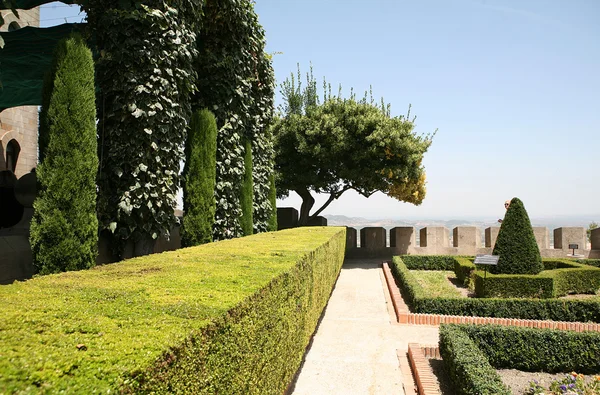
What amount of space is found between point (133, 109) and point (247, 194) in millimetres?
5093

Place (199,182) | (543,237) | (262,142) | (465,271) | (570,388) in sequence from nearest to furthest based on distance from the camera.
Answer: (570,388) < (199,182) < (465,271) < (262,142) < (543,237)

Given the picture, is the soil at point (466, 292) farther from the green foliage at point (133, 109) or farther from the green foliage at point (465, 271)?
the green foliage at point (133, 109)

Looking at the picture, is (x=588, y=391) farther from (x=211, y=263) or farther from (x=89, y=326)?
(x=89, y=326)

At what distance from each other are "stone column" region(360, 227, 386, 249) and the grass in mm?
4671

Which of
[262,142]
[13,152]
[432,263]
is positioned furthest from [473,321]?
[13,152]

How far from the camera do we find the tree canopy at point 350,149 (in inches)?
652

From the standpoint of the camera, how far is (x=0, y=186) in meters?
8.37

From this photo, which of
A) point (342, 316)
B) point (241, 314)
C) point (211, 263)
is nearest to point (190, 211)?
point (342, 316)

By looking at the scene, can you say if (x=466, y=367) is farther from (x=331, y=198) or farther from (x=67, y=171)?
(x=331, y=198)

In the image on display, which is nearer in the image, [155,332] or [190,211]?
[155,332]

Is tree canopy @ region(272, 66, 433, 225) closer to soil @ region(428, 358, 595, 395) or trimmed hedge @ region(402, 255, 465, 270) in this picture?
trimmed hedge @ region(402, 255, 465, 270)

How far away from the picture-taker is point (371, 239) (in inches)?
765

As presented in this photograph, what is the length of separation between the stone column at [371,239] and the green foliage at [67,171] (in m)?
15.1

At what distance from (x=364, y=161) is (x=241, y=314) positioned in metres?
15.3
